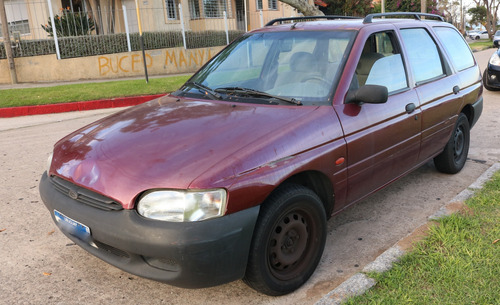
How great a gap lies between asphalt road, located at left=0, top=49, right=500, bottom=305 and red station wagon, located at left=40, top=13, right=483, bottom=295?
0.35m

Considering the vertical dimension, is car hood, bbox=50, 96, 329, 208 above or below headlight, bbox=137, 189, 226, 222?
above

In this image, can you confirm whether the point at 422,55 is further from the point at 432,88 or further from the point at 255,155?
the point at 255,155

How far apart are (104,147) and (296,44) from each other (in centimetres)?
177

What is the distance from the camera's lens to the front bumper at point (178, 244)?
2383 millimetres

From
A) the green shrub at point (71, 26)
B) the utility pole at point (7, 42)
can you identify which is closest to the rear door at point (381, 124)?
the utility pole at point (7, 42)

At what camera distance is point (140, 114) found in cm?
341

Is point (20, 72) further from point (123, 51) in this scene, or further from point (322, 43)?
point (322, 43)

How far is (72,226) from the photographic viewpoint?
281 cm

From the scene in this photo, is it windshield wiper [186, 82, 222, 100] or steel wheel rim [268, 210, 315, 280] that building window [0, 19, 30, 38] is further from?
steel wheel rim [268, 210, 315, 280]

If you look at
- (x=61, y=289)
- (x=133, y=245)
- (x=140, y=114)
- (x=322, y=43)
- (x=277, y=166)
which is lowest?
(x=61, y=289)

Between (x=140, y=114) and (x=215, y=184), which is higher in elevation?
(x=140, y=114)

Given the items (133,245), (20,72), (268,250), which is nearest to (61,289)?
(133,245)

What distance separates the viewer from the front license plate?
2.71 metres

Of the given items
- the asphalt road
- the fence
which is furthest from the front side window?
the fence
